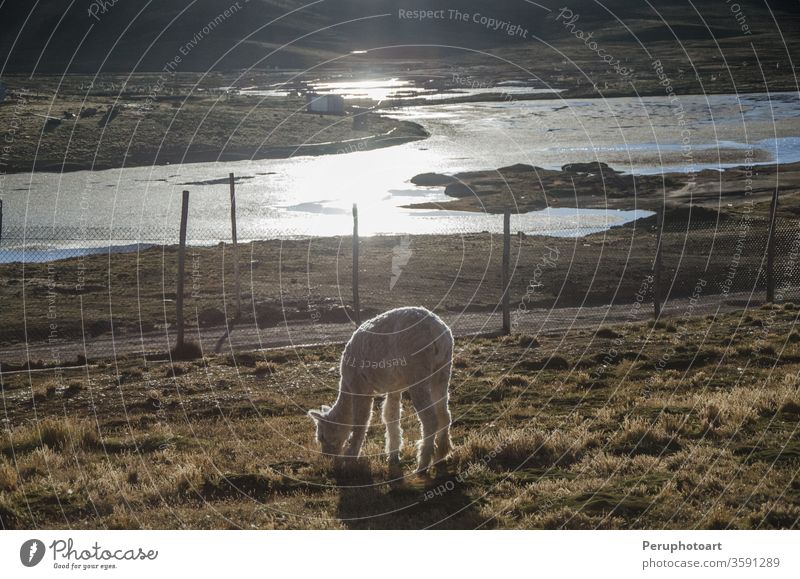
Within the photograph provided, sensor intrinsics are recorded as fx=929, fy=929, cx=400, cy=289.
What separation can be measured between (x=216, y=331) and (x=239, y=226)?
1856 cm

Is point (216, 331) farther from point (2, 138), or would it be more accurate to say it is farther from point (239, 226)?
point (2, 138)

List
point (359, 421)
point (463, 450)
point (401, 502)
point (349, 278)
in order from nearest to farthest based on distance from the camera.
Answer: point (401, 502) → point (359, 421) → point (463, 450) → point (349, 278)

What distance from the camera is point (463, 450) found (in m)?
12.2

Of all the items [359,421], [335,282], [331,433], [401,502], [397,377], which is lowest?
[401,502]

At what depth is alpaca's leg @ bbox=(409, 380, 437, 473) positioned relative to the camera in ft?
37.8

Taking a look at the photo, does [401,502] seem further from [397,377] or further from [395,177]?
[395,177]

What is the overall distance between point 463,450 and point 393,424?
38.7 inches

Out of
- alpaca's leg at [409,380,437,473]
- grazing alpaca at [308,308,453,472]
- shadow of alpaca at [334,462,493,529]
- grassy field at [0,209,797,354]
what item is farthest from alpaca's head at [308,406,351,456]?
grassy field at [0,209,797,354]


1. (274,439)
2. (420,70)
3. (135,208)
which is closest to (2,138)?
(135,208)

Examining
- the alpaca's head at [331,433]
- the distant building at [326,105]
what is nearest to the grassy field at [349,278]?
the alpaca's head at [331,433]

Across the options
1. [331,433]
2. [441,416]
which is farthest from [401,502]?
[331,433]

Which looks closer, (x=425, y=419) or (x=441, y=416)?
(x=425, y=419)

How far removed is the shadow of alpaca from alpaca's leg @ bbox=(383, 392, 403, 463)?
32 cm

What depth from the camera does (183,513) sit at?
35.0 ft
